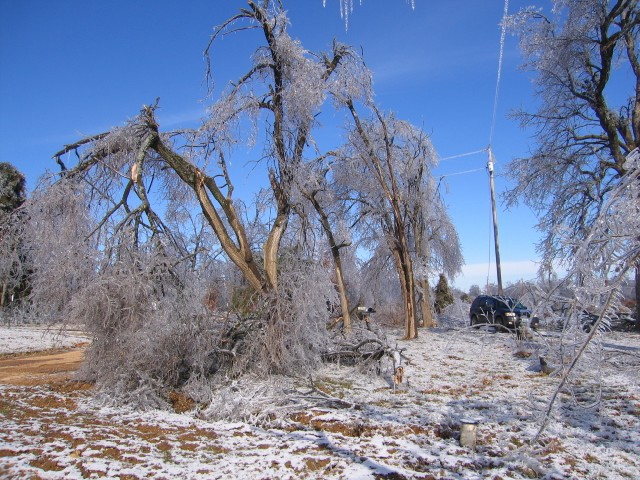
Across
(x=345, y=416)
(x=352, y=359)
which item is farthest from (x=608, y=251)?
(x=352, y=359)

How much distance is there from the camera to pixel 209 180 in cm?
820

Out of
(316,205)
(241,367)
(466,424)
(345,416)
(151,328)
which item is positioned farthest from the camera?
(316,205)

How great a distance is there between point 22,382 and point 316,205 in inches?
288

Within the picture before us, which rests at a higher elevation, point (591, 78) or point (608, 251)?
point (591, 78)

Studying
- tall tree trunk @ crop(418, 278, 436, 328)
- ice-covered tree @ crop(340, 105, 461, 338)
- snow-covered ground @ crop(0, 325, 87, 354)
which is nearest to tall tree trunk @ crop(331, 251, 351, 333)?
ice-covered tree @ crop(340, 105, 461, 338)

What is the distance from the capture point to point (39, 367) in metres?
10.4

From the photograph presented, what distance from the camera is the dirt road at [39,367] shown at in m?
8.50

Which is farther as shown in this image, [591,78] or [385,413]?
[591,78]

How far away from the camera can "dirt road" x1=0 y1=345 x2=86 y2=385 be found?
8500 millimetres

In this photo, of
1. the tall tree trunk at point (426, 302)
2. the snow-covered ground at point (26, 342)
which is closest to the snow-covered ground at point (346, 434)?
the snow-covered ground at point (26, 342)

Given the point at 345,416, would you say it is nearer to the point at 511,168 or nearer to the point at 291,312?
the point at 291,312

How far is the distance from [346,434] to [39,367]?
8232 millimetres

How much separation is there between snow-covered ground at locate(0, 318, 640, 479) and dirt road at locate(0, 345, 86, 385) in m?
1.08

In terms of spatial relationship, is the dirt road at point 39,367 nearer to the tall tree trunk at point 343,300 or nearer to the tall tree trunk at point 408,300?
the tall tree trunk at point 343,300
